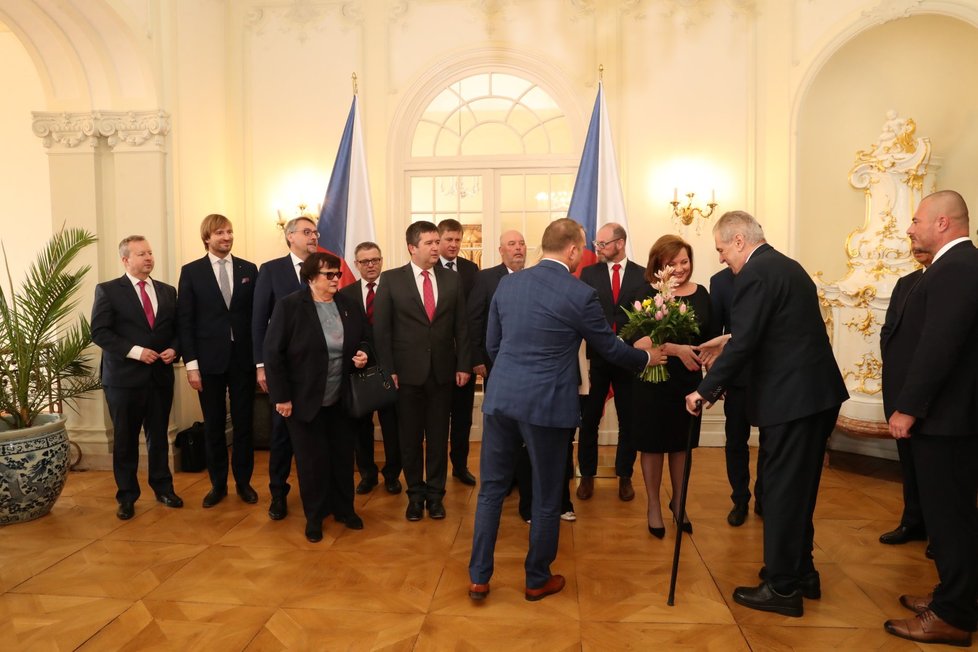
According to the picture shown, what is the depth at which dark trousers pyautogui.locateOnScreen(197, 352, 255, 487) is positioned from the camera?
15.9 ft

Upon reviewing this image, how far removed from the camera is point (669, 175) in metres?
6.48

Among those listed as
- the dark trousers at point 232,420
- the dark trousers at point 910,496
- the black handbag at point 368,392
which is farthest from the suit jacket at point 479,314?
the dark trousers at point 910,496

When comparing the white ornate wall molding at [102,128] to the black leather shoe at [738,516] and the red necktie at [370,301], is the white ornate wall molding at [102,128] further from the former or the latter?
the black leather shoe at [738,516]

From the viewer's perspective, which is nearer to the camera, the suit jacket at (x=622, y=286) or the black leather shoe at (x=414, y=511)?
the black leather shoe at (x=414, y=511)

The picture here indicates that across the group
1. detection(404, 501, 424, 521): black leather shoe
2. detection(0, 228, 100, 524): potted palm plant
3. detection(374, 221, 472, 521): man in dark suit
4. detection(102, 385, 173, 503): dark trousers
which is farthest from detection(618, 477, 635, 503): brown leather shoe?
detection(0, 228, 100, 524): potted palm plant

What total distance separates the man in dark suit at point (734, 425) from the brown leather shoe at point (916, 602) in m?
1.11

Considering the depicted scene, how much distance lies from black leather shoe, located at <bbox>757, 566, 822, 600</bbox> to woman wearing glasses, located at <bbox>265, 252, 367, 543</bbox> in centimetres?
242

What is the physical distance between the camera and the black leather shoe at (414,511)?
4.45 m

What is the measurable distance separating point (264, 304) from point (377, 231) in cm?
234

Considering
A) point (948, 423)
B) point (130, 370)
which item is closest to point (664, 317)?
point (948, 423)

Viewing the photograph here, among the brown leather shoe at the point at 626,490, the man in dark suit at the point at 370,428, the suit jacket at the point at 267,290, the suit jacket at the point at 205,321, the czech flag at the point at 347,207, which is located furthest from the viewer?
the czech flag at the point at 347,207

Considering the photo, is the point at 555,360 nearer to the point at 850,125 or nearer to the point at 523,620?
the point at 523,620

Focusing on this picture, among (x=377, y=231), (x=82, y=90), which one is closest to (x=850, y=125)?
(x=377, y=231)

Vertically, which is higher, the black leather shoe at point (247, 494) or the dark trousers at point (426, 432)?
the dark trousers at point (426, 432)
